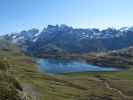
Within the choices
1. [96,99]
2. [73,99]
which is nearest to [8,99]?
[73,99]

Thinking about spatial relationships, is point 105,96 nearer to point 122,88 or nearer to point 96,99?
point 96,99

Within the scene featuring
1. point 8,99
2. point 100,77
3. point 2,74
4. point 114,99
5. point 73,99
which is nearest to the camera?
point 8,99

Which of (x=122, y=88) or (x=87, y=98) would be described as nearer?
(x=87, y=98)

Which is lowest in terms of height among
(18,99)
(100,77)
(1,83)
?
(100,77)

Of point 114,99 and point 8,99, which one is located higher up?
point 8,99

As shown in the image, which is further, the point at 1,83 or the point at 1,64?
the point at 1,64

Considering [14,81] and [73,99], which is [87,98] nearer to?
[73,99]

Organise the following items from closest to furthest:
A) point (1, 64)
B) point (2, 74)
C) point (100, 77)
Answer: point (2, 74) → point (1, 64) → point (100, 77)

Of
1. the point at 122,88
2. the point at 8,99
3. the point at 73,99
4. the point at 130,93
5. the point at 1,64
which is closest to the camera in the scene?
the point at 8,99

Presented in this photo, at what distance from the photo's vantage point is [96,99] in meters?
87.0

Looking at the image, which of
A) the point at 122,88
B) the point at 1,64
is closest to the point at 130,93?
the point at 122,88

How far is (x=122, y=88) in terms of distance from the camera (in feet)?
398

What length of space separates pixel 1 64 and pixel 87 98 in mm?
57941

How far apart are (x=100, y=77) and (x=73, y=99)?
8407cm
